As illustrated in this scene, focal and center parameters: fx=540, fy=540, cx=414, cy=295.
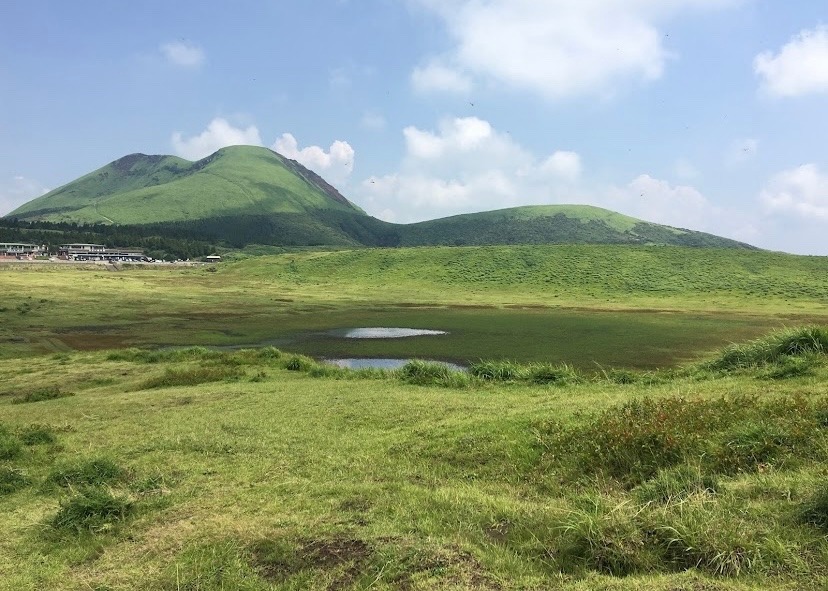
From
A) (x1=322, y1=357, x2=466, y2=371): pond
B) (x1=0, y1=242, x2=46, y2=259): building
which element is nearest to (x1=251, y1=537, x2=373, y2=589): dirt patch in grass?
(x1=322, y1=357, x2=466, y2=371): pond

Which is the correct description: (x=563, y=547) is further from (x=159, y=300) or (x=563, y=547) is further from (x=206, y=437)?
(x=159, y=300)

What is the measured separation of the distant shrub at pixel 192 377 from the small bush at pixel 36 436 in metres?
8.38

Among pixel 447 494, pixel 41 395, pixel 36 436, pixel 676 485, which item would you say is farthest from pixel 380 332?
pixel 676 485

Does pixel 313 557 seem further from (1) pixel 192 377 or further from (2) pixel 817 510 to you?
(1) pixel 192 377

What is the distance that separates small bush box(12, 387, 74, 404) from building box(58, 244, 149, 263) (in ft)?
515

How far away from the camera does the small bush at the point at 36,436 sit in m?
13.4

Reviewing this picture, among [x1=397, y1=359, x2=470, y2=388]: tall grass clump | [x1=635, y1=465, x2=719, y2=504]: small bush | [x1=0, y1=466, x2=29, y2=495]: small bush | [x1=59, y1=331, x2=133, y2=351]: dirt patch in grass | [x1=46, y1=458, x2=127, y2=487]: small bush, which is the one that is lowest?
[x1=59, y1=331, x2=133, y2=351]: dirt patch in grass

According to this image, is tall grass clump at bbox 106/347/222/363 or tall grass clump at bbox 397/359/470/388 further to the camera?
tall grass clump at bbox 106/347/222/363

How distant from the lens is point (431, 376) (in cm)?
2069

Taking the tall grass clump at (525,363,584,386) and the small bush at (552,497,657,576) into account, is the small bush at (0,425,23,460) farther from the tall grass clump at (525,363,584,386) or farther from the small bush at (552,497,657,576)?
the tall grass clump at (525,363,584,386)

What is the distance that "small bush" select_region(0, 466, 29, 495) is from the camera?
1038 centimetres

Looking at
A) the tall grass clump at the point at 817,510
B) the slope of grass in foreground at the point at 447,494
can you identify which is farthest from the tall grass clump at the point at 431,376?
the tall grass clump at the point at 817,510

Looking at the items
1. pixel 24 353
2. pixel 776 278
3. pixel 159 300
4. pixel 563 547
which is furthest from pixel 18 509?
pixel 776 278

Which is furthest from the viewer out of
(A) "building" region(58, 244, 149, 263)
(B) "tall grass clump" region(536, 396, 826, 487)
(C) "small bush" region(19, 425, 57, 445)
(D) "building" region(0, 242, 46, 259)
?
(A) "building" region(58, 244, 149, 263)
